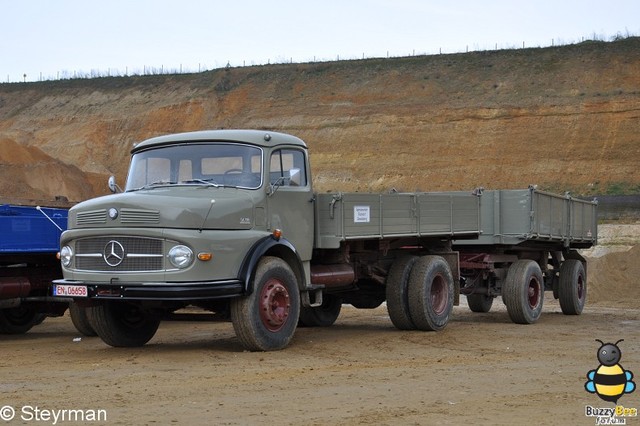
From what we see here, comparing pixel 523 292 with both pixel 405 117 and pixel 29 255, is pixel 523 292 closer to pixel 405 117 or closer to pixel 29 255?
pixel 29 255

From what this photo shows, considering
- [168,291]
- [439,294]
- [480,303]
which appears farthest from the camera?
[480,303]

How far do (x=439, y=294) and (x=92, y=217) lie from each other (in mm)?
5806

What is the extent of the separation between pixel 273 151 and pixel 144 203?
203cm

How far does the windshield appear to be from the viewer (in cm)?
1173

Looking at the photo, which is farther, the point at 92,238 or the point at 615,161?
the point at 615,161

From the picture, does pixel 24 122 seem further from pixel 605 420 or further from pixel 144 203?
pixel 605 420

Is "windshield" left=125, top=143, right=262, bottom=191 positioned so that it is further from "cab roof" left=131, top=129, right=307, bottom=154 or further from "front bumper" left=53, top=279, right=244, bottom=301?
"front bumper" left=53, top=279, right=244, bottom=301

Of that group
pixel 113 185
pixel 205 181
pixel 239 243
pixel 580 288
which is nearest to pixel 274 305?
pixel 239 243

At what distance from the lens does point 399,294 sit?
14.2 meters

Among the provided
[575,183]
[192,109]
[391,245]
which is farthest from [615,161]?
[391,245]

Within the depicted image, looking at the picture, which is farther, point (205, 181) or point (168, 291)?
point (205, 181)

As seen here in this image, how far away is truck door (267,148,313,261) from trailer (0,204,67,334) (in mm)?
3942

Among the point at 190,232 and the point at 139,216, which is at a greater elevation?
the point at 139,216

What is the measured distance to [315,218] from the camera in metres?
12.5
